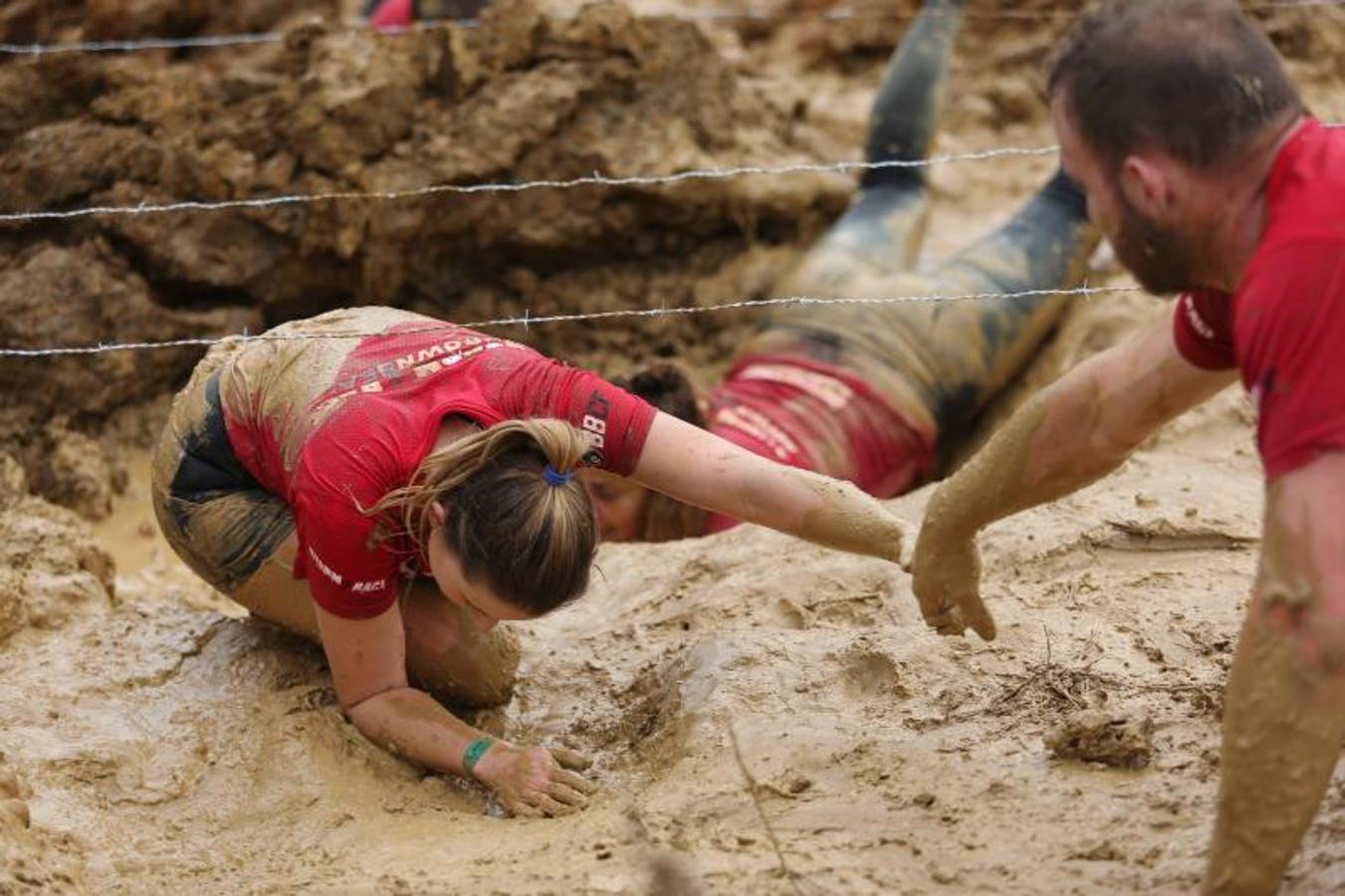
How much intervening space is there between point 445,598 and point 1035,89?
3836mm

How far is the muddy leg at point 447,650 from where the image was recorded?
2.99 metres

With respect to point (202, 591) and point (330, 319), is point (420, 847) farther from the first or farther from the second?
point (202, 591)

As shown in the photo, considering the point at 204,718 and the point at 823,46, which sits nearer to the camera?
the point at 204,718

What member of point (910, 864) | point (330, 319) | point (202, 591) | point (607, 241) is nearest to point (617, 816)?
point (910, 864)

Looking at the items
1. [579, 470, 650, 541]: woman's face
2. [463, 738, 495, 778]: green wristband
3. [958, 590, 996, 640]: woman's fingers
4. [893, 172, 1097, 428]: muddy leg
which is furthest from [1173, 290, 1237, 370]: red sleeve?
[893, 172, 1097, 428]: muddy leg

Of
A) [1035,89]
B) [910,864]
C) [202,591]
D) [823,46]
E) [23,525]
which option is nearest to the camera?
[910,864]

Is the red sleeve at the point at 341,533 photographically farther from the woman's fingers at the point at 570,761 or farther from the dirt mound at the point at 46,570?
the dirt mound at the point at 46,570

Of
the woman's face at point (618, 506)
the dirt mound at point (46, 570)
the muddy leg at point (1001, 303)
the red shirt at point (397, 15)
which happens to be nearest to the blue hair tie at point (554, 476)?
the dirt mound at point (46, 570)

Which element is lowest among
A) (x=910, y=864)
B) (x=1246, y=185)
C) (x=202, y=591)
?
(x=202, y=591)

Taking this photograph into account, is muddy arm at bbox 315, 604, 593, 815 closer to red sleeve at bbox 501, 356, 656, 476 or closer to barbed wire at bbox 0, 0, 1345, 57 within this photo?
red sleeve at bbox 501, 356, 656, 476

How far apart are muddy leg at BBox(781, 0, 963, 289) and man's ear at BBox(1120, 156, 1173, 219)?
274 centimetres

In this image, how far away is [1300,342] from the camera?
6.03ft

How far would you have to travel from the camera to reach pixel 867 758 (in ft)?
8.68

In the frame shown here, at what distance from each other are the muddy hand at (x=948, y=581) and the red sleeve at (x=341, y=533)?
2.80 ft
